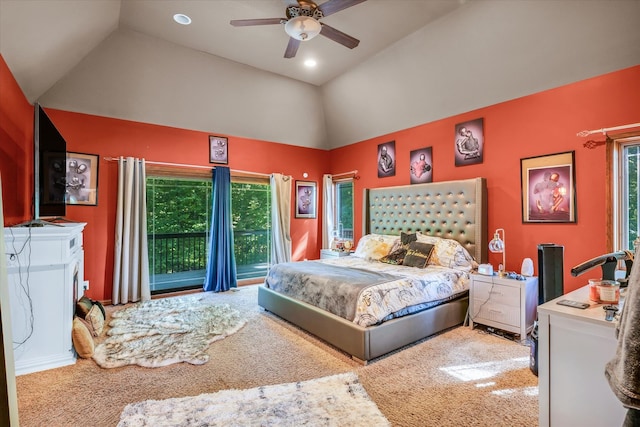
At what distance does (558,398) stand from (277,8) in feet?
12.8

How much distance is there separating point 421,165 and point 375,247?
57.8 inches

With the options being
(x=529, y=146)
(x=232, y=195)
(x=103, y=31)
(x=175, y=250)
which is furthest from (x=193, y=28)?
(x=529, y=146)

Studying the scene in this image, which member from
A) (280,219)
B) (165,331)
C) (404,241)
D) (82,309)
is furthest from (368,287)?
(280,219)

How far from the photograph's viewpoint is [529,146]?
3494 mm

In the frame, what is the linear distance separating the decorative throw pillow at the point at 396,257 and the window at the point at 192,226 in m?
2.61

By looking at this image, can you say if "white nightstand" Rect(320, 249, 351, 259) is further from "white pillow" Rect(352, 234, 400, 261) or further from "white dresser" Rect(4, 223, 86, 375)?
"white dresser" Rect(4, 223, 86, 375)

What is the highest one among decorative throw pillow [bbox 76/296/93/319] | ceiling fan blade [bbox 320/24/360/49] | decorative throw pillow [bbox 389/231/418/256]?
ceiling fan blade [bbox 320/24/360/49]

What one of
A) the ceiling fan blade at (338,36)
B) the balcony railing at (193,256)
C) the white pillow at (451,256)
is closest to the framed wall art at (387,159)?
the white pillow at (451,256)

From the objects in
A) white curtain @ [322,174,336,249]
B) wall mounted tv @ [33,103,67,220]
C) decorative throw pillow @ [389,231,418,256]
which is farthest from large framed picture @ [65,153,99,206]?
decorative throw pillow @ [389,231,418,256]

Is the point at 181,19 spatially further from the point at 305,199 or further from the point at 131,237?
the point at 305,199

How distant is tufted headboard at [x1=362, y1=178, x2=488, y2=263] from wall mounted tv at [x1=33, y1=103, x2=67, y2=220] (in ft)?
13.9

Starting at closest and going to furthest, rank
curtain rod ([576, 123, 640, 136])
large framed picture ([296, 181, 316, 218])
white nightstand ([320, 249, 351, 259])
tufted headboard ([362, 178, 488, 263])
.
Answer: curtain rod ([576, 123, 640, 136]), tufted headboard ([362, 178, 488, 263]), white nightstand ([320, 249, 351, 259]), large framed picture ([296, 181, 316, 218])

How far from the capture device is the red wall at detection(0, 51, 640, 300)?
115 inches

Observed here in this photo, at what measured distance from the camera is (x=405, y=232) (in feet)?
15.3
